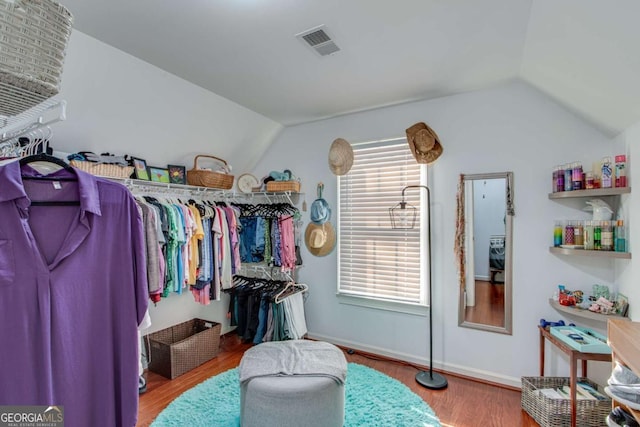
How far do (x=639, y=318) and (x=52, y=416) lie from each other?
293cm

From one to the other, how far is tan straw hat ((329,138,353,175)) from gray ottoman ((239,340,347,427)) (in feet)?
6.32

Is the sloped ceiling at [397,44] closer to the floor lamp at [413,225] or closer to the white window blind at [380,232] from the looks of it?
the white window blind at [380,232]

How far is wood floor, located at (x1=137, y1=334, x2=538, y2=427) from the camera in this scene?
221 centimetres

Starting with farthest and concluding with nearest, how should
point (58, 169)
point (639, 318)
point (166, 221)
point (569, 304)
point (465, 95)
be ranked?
point (465, 95), point (166, 221), point (569, 304), point (639, 318), point (58, 169)

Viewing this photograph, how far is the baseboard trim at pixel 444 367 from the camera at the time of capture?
2623mm

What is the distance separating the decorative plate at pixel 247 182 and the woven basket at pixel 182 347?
159 cm

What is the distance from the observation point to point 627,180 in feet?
6.66

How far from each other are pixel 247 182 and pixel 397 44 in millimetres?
2434

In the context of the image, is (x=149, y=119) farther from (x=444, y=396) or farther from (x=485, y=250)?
(x=444, y=396)

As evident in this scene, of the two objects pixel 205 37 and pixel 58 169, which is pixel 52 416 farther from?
pixel 205 37

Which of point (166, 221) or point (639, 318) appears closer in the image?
point (639, 318)

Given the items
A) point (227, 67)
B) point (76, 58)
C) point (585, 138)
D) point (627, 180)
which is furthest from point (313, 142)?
point (627, 180)

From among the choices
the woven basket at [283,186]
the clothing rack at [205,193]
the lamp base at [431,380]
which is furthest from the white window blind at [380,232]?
the clothing rack at [205,193]

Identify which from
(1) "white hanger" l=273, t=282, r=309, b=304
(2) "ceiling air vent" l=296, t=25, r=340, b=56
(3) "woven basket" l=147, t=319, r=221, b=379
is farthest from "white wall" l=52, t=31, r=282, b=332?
(2) "ceiling air vent" l=296, t=25, r=340, b=56
